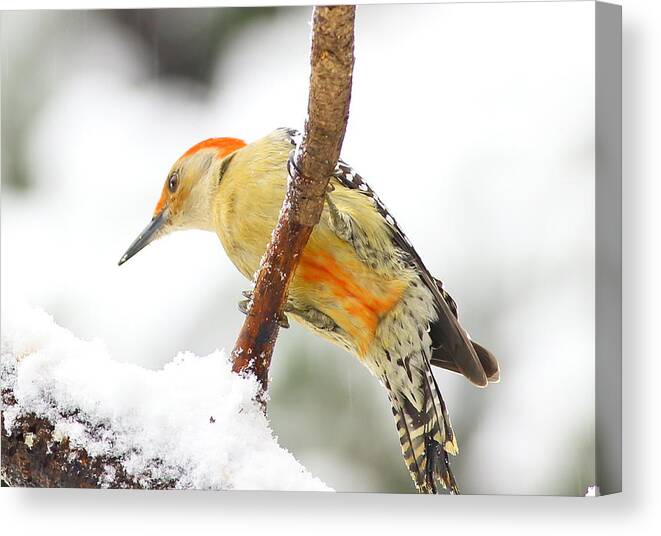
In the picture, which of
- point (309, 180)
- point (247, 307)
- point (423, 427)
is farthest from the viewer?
point (423, 427)

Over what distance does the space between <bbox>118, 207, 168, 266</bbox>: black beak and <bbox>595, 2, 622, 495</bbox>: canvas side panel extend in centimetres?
130

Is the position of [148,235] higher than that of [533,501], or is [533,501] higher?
[148,235]

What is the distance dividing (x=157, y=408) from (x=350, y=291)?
26.0 inches

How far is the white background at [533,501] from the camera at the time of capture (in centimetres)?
270

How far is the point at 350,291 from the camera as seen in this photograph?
269cm

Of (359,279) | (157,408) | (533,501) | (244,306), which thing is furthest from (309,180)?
(533,501)

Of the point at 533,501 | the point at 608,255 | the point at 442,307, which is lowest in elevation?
the point at 533,501

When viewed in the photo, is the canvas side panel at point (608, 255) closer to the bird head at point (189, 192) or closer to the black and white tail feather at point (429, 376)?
the black and white tail feather at point (429, 376)

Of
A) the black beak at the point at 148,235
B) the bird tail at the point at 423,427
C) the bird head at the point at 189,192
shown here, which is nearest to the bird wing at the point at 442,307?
the bird tail at the point at 423,427

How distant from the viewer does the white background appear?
2.70 metres

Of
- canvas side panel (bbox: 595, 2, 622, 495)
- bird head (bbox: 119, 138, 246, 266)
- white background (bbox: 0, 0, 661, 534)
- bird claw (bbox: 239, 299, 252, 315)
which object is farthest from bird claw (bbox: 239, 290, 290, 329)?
canvas side panel (bbox: 595, 2, 622, 495)

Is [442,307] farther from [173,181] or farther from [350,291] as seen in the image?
[173,181]

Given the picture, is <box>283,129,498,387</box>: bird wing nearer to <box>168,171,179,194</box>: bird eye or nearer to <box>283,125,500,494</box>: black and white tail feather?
<box>283,125,500,494</box>: black and white tail feather

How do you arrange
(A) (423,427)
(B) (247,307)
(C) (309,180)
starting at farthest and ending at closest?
(A) (423,427), (B) (247,307), (C) (309,180)
